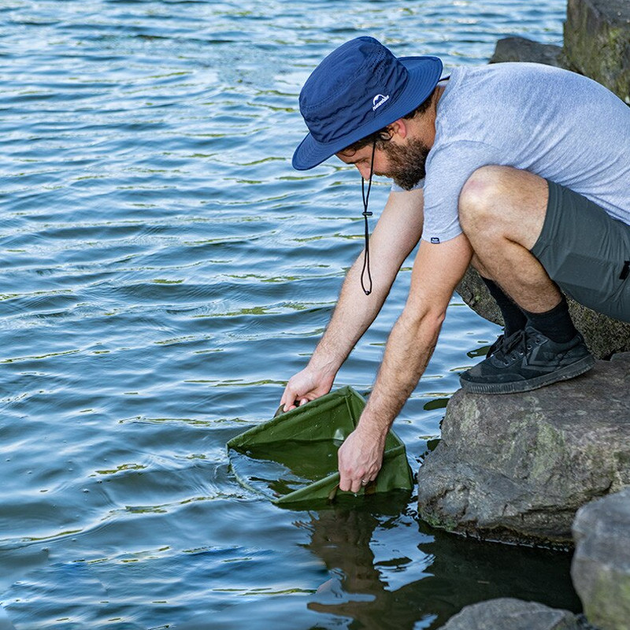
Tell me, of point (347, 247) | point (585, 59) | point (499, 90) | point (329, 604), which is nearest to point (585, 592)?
point (329, 604)

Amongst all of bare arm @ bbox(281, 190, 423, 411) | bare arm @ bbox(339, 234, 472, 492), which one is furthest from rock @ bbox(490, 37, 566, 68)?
bare arm @ bbox(339, 234, 472, 492)

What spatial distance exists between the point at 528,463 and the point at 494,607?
1010 millimetres

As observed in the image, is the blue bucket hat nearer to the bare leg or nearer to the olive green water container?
the bare leg

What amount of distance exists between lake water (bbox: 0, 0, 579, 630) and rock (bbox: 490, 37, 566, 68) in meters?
1.35

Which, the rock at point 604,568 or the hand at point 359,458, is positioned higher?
the rock at point 604,568

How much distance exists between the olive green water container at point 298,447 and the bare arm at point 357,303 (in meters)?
0.11

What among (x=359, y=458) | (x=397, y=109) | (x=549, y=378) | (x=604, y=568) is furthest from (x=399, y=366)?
(x=604, y=568)

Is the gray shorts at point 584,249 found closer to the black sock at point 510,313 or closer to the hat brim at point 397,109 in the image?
the black sock at point 510,313

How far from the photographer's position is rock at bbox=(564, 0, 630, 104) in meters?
6.30

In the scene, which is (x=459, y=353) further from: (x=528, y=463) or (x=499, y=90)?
(x=499, y=90)

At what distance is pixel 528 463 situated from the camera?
3734 millimetres

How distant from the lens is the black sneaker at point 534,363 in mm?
3855

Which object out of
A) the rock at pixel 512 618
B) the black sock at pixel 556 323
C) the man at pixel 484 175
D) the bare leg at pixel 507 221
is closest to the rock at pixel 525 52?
the man at pixel 484 175

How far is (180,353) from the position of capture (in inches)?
206
